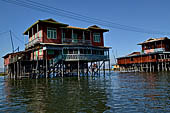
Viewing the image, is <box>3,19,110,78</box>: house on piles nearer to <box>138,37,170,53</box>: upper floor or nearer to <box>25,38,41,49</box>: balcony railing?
<box>25,38,41,49</box>: balcony railing

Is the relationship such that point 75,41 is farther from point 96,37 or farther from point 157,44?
point 157,44

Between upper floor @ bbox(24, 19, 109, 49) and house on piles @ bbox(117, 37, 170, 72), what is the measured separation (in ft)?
65.0

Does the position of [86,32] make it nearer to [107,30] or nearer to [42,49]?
[107,30]

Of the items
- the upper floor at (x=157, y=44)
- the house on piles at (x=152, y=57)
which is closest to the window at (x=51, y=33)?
the house on piles at (x=152, y=57)

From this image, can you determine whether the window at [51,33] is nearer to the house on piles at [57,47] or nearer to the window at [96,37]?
the house on piles at [57,47]

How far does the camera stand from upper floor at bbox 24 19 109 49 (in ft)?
104

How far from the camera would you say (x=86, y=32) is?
3678 cm

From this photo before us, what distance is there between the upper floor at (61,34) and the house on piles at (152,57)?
781 inches

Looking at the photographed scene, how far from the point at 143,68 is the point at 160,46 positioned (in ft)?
27.0

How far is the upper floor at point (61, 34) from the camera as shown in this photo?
31703 millimetres

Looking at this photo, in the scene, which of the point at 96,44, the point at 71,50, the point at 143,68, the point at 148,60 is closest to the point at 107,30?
the point at 96,44

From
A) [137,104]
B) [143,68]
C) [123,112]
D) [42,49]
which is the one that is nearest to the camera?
[123,112]

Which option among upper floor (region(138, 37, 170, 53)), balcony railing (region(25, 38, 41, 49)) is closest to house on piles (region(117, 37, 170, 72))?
upper floor (region(138, 37, 170, 53))

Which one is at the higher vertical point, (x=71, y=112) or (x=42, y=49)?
(x=42, y=49)
